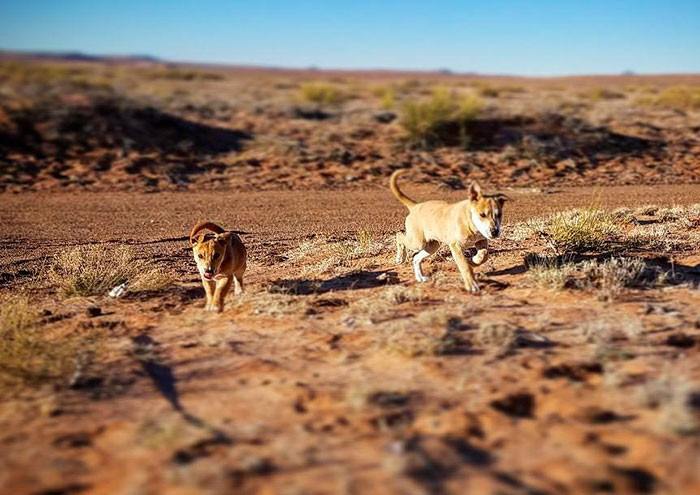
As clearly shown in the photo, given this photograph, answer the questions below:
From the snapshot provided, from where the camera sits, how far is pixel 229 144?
20.8 metres

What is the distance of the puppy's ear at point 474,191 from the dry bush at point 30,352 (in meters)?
4.11

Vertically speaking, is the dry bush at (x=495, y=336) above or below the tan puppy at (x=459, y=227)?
below

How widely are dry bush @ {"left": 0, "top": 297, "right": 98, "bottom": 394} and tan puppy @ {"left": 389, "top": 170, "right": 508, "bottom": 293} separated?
3.89 meters

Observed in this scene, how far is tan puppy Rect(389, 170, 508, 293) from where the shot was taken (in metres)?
6.68

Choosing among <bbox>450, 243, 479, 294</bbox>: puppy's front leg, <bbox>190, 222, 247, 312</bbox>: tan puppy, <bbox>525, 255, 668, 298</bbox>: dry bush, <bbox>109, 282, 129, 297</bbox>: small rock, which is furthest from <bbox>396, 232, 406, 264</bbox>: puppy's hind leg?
<bbox>109, 282, 129, 297</bbox>: small rock

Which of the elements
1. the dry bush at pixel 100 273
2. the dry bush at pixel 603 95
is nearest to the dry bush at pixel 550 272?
the dry bush at pixel 100 273

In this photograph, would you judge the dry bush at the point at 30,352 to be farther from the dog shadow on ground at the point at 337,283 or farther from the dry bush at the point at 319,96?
the dry bush at the point at 319,96

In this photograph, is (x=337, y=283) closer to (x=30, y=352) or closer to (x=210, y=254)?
(x=210, y=254)

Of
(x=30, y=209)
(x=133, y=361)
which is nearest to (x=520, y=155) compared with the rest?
(x=30, y=209)

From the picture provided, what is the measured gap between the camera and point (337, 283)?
768 cm

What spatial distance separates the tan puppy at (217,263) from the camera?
6715mm

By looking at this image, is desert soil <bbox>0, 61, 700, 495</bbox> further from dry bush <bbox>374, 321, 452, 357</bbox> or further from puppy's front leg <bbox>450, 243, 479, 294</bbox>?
puppy's front leg <bbox>450, 243, 479, 294</bbox>

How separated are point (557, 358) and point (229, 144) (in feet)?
57.5

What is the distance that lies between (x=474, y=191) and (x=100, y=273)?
477 centimetres
